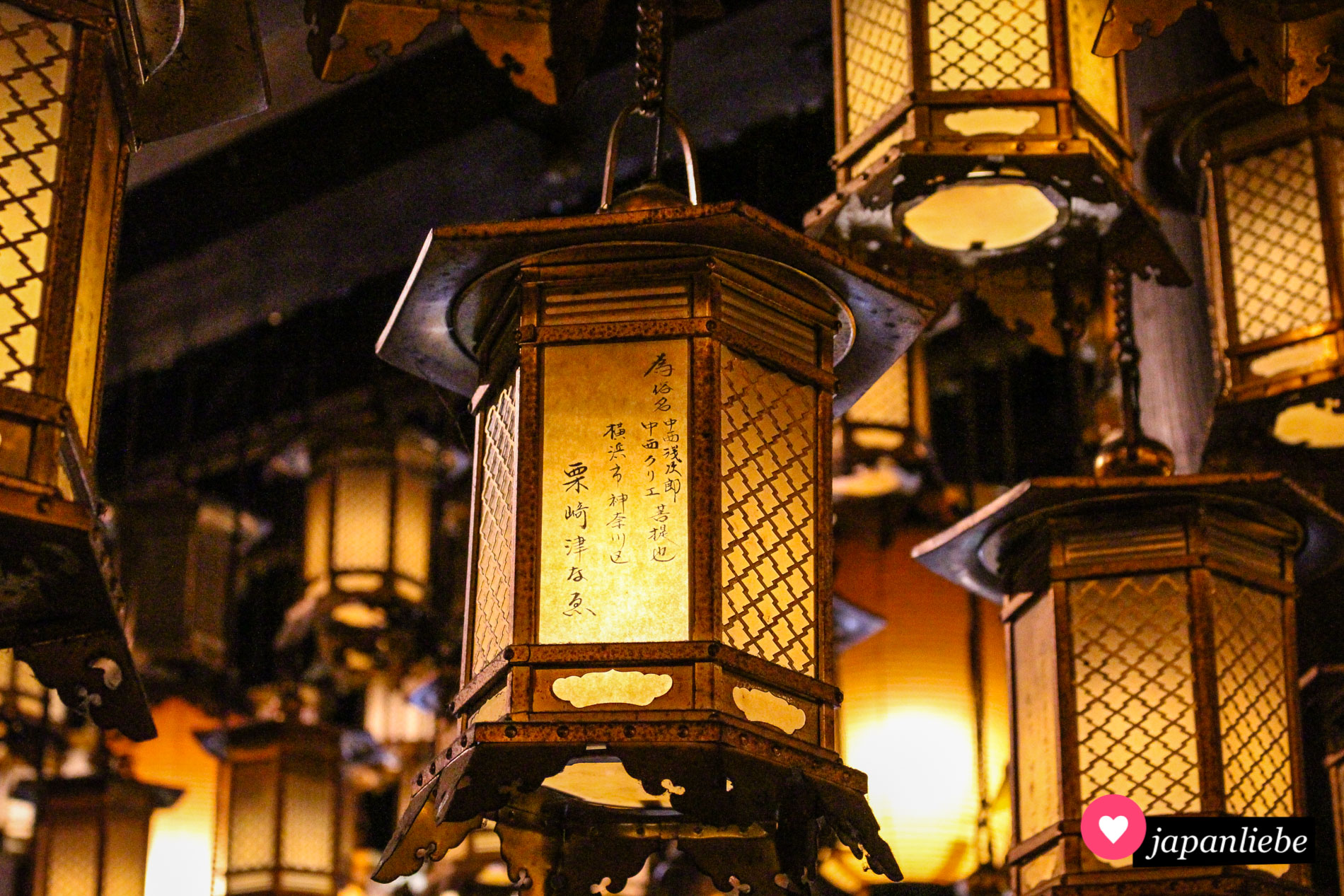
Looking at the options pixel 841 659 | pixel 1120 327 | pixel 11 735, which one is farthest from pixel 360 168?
pixel 1120 327

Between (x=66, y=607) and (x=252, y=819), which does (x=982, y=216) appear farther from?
(x=252, y=819)

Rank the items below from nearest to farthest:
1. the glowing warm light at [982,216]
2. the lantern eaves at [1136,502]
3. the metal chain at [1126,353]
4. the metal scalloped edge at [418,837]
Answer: the metal scalloped edge at [418,837] → the lantern eaves at [1136,502] → the glowing warm light at [982,216] → the metal chain at [1126,353]

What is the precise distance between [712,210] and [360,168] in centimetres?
544

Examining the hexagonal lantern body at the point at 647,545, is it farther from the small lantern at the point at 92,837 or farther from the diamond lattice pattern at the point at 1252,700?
the small lantern at the point at 92,837

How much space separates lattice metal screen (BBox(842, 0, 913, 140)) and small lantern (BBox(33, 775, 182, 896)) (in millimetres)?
4042

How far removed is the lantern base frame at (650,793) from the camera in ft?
9.42

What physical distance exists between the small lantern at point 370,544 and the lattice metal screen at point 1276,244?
320cm

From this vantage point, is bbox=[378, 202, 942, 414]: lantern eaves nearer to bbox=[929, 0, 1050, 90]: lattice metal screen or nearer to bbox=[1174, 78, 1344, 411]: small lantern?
bbox=[929, 0, 1050, 90]: lattice metal screen

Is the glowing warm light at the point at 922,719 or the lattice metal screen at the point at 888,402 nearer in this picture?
the glowing warm light at the point at 922,719

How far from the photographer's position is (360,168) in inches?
329

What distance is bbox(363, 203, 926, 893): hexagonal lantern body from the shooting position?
2926 mm

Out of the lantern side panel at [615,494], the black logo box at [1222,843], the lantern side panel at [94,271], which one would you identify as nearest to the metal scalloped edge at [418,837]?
the lantern side panel at [615,494]

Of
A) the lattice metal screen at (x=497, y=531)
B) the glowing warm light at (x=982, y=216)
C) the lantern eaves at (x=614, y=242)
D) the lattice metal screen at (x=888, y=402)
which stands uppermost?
the lattice metal screen at (x=888, y=402)

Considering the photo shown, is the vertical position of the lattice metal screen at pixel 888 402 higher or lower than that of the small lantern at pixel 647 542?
higher
